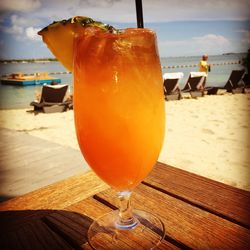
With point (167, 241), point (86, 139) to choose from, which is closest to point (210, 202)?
point (167, 241)

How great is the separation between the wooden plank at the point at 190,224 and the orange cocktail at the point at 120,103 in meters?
0.18

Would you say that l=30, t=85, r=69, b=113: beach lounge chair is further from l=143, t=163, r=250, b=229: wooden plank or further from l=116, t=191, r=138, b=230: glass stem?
l=116, t=191, r=138, b=230: glass stem

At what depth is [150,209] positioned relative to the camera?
0.85 metres

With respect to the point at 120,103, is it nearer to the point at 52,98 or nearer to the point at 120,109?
the point at 120,109

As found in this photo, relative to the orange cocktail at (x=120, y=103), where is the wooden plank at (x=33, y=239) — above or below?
below

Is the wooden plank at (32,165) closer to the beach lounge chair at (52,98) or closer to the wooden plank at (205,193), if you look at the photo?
the wooden plank at (205,193)

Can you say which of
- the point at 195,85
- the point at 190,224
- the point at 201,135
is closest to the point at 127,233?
the point at 190,224

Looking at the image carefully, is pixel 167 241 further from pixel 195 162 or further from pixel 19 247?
pixel 195 162

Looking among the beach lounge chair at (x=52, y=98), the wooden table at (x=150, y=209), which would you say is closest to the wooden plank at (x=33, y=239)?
the wooden table at (x=150, y=209)

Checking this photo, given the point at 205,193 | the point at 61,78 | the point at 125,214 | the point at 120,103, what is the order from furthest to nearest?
1. the point at 61,78
2. the point at 205,193
3. the point at 125,214
4. the point at 120,103

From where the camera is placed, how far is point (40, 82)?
28.3 meters

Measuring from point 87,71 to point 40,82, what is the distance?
95.3 feet

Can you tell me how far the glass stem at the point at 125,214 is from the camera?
762 mm

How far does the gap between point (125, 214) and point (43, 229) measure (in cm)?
22
